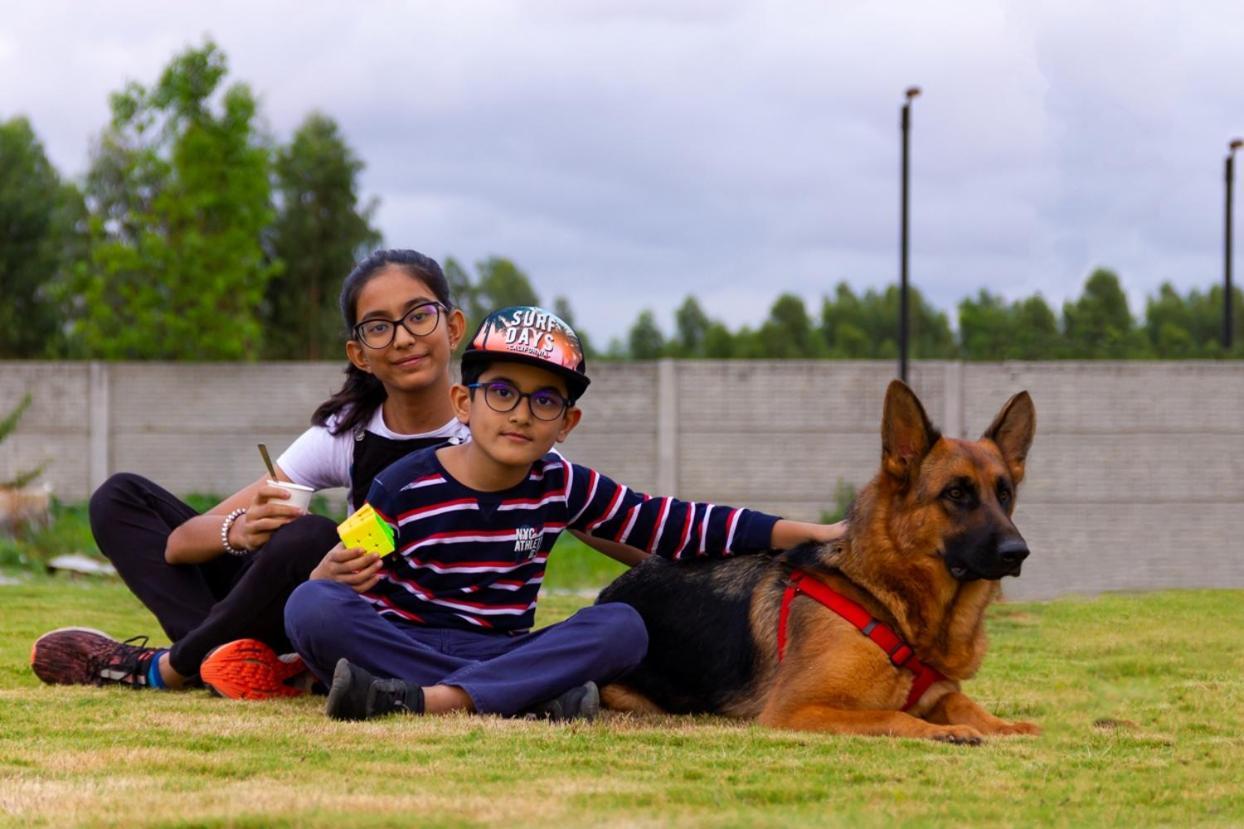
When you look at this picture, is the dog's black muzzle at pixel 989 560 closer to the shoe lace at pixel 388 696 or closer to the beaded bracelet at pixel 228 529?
the shoe lace at pixel 388 696

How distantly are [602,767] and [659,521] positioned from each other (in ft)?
5.11

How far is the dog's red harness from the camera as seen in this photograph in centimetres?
501

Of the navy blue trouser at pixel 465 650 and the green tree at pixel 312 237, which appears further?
the green tree at pixel 312 237

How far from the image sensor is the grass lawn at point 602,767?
134 inches

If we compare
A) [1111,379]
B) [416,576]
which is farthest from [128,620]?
[1111,379]

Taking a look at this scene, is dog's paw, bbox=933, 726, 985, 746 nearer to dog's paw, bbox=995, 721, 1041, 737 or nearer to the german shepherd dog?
the german shepherd dog

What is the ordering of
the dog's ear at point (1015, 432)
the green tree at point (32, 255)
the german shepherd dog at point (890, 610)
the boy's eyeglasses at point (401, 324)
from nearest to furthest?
the german shepherd dog at point (890, 610) → the dog's ear at point (1015, 432) → the boy's eyeglasses at point (401, 324) → the green tree at point (32, 255)

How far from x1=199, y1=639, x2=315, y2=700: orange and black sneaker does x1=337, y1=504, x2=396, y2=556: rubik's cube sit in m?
0.83

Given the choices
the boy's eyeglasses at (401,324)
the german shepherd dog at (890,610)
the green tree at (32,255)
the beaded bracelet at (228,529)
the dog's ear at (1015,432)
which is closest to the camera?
the german shepherd dog at (890,610)

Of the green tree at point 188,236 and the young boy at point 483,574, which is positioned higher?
the green tree at point 188,236

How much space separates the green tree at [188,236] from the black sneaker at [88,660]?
25.4 meters

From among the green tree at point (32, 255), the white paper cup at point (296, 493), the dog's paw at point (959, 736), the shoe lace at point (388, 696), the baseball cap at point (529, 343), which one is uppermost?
the green tree at point (32, 255)

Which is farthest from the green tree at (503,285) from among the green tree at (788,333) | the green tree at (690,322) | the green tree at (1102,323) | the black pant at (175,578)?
the black pant at (175,578)

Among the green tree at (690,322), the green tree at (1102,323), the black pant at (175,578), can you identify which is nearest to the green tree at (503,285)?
the green tree at (690,322)
